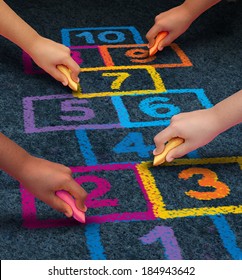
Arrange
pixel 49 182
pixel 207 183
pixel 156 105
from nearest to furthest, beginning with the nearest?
pixel 49 182 < pixel 207 183 < pixel 156 105

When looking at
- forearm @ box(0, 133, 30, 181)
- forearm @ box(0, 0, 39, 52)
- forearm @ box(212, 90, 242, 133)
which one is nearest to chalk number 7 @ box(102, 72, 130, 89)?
forearm @ box(0, 0, 39, 52)

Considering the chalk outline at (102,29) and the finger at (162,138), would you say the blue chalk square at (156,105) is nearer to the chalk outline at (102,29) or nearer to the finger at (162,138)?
the finger at (162,138)

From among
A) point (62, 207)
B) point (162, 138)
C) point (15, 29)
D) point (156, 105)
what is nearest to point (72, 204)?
point (62, 207)

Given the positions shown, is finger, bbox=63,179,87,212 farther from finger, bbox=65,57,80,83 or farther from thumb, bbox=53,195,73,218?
finger, bbox=65,57,80,83

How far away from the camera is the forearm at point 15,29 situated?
1100 mm

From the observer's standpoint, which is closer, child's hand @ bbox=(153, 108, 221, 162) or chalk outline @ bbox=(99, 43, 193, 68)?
child's hand @ bbox=(153, 108, 221, 162)

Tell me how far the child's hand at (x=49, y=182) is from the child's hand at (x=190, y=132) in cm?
17

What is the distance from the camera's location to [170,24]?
1.19 metres

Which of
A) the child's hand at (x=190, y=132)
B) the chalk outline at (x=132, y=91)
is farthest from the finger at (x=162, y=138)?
the chalk outline at (x=132, y=91)

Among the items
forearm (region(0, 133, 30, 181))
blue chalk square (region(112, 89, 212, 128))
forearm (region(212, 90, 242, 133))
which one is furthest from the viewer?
blue chalk square (region(112, 89, 212, 128))

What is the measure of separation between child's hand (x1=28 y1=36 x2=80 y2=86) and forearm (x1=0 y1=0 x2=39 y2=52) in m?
0.01

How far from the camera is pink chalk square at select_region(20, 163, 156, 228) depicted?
0.79 metres

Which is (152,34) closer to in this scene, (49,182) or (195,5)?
(195,5)

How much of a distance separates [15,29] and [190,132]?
0.42 metres
